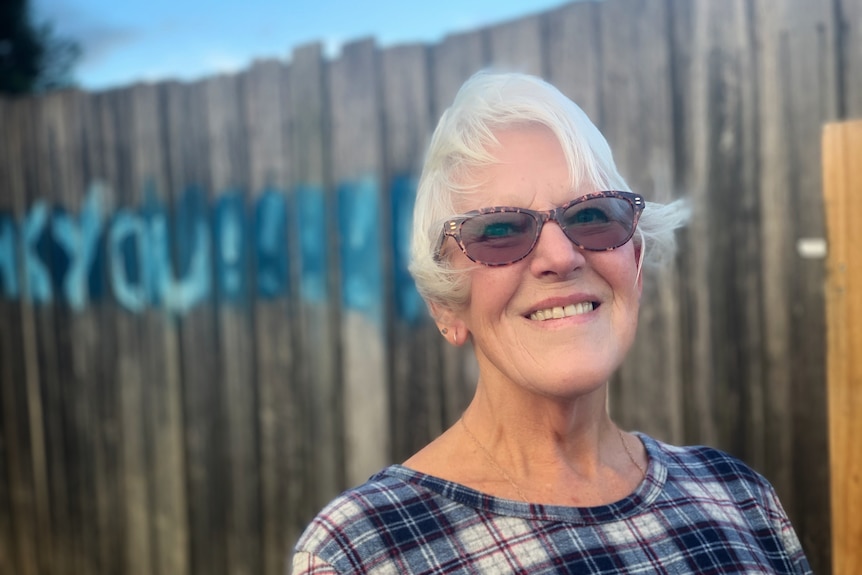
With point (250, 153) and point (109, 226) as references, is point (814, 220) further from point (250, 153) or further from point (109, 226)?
point (109, 226)

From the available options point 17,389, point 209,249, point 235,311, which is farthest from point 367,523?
point 17,389

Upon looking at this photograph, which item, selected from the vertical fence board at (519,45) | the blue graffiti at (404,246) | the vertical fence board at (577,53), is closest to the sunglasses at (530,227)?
the vertical fence board at (577,53)

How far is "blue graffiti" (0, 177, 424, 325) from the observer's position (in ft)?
10.3

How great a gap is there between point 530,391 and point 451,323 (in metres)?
0.20

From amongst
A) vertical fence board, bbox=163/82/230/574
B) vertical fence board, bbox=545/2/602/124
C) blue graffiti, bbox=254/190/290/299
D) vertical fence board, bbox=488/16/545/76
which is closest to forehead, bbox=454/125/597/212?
vertical fence board, bbox=545/2/602/124

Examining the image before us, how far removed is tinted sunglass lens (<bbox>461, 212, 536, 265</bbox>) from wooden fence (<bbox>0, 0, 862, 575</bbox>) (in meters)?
1.30

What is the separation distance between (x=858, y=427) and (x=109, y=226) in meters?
3.29

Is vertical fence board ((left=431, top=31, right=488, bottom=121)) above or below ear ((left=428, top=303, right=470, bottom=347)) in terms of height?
above

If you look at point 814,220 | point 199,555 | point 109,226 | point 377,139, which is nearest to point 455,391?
point 377,139

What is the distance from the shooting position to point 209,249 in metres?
3.60

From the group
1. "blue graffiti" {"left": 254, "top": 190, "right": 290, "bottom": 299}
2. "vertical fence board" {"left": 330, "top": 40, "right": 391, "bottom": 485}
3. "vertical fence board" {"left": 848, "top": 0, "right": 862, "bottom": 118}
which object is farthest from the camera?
"blue graffiti" {"left": 254, "top": 190, "right": 290, "bottom": 299}

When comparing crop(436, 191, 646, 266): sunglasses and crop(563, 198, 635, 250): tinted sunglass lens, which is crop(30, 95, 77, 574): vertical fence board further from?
crop(563, 198, 635, 250): tinted sunglass lens

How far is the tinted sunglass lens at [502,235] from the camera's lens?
134 centimetres

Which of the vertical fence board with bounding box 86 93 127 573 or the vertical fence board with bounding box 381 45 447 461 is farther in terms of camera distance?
the vertical fence board with bounding box 86 93 127 573
